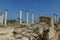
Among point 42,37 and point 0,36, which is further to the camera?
point 42,37

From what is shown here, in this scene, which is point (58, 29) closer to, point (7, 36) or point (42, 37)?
point (42, 37)

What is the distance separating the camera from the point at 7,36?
9.30 meters

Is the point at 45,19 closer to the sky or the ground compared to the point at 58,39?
closer to the sky

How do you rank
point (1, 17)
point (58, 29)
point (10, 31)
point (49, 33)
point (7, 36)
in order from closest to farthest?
point (7, 36) < point (10, 31) < point (49, 33) < point (58, 29) < point (1, 17)

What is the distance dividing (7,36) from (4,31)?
2.10 feet

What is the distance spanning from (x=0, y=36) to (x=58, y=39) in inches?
172

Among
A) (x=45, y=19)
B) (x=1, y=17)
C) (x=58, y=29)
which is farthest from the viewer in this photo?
(x=1, y=17)

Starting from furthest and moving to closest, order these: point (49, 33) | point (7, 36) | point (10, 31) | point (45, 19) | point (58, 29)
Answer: point (45, 19)
point (58, 29)
point (49, 33)
point (10, 31)
point (7, 36)

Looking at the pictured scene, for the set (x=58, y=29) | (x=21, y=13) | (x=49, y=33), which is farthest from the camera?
(x=21, y=13)

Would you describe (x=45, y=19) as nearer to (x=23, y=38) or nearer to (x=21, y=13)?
(x=23, y=38)

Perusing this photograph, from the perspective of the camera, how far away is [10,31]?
1001cm

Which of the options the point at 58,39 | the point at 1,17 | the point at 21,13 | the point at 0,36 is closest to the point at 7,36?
the point at 0,36

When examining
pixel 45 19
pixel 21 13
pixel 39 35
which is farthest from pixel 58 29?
pixel 21 13

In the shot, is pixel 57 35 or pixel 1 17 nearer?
pixel 57 35
